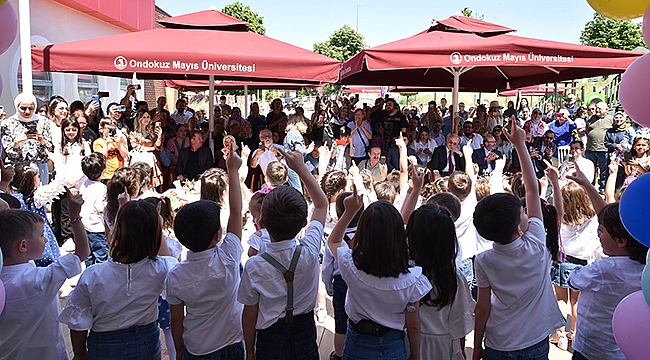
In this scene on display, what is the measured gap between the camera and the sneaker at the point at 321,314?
4.30m

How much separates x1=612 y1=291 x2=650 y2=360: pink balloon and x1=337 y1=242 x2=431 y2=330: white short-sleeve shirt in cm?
74

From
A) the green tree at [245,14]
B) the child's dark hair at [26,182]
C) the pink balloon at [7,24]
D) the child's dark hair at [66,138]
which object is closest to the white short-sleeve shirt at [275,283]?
the pink balloon at [7,24]

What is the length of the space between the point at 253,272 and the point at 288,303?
0.21m

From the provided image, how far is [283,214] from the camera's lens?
95.2 inches

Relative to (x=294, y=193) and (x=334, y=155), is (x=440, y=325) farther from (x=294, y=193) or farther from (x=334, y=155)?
(x=334, y=155)

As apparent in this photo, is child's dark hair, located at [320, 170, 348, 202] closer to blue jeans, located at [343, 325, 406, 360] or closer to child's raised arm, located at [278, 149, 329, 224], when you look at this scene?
child's raised arm, located at [278, 149, 329, 224]

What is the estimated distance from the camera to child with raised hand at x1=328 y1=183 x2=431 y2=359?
7.56 ft

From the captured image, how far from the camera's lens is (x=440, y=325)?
2.53 metres

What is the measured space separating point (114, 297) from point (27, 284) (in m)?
0.36

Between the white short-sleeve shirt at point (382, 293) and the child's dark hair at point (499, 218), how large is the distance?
15.7 inches

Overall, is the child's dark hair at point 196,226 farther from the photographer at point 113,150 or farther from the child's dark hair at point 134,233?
the photographer at point 113,150

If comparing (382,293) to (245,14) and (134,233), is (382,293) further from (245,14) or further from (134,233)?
(245,14)

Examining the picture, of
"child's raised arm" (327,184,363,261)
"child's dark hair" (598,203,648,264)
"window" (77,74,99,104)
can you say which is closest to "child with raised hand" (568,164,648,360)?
"child's dark hair" (598,203,648,264)

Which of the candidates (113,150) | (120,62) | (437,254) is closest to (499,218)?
(437,254)
